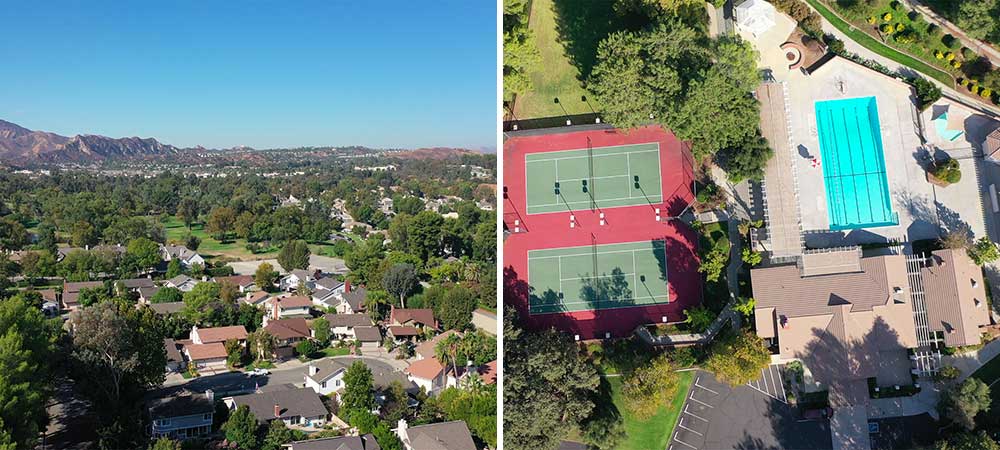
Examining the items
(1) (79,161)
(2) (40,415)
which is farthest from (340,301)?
(1) (79,161)

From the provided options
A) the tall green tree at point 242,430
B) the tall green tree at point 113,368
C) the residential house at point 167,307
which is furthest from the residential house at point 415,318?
the residential house at point 167,307

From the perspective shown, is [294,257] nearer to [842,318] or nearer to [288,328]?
[288,328]

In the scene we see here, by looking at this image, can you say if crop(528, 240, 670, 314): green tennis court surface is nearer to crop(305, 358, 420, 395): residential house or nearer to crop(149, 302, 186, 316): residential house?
crop(305, 358, 420, 395): residential house

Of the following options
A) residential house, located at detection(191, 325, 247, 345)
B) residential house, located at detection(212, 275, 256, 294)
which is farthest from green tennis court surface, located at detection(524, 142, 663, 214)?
residential house, located at detection(212, 275, 256, 294)

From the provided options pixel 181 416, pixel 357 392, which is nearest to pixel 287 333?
pixel 181 416

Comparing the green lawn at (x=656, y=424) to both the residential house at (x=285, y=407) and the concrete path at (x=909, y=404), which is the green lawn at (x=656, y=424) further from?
the residential house at (x=285, y=407)

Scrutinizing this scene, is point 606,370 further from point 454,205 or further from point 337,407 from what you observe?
point 454,205

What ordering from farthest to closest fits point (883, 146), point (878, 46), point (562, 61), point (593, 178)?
point (562, 61)
point (593, 178)
point (878, 46)
point (883, 146)
